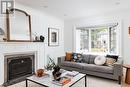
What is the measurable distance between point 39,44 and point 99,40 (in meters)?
2.73

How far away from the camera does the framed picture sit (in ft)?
16.2

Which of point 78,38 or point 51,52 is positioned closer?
point 51,52

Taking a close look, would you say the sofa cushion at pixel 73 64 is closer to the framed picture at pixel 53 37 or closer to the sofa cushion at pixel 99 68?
the sofa cushion at pixel 99 68

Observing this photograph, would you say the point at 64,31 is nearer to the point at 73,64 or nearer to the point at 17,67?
the point at 73,64

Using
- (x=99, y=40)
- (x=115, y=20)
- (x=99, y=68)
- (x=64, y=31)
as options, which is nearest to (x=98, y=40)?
(x=99, y=40)

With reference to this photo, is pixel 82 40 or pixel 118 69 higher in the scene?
pixel 82 40

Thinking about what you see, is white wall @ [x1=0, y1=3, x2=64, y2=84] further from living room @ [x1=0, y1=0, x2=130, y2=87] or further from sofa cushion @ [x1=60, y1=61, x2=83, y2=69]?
sofa cushion @ [x1=60, y1=61, x2=83, y2=69]

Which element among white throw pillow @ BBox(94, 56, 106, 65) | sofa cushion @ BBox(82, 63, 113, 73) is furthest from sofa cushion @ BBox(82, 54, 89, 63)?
sofa cushion @ BBox(82, 63, 113, 73)

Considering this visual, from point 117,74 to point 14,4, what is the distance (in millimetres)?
3721

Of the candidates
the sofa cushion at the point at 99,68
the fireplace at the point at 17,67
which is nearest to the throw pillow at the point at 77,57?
the sofa cushion at the point at 99,68

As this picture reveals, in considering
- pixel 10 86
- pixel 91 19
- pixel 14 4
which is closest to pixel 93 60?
pixel 91 19

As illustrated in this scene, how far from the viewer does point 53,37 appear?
518 cm

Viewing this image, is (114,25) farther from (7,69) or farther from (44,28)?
(7,69)

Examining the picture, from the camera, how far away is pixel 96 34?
512 cm
